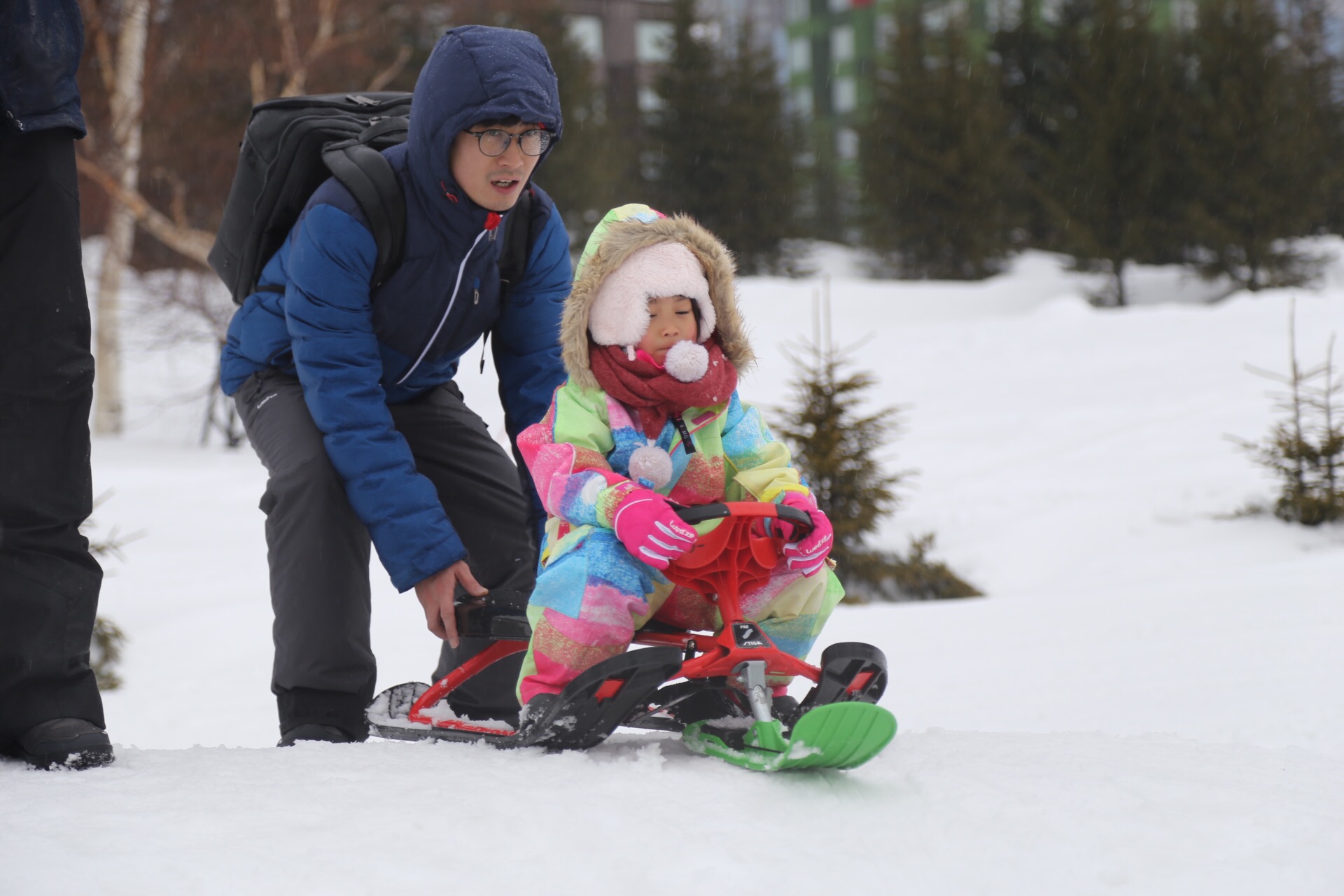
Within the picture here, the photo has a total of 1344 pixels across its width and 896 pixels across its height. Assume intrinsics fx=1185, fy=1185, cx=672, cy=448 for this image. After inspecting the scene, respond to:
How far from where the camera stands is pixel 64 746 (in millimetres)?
2307

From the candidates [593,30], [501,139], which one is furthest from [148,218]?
[593,30]

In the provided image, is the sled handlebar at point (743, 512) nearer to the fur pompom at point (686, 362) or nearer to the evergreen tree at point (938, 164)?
the fur pompom at point (686, 362)

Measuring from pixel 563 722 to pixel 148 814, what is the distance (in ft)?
2.64

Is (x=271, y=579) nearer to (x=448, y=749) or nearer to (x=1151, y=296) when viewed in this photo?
(x=448, y=749)

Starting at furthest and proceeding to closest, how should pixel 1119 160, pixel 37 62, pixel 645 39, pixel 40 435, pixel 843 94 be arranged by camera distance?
pixel 843 94 → pixel 645 39 → pixel 1119 160 → pixel 40 435 → pixel 37 62

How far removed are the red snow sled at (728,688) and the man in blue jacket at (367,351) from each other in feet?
0.83

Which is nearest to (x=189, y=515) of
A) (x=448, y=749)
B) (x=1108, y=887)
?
(x=448, y=749)

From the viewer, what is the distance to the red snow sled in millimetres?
2238

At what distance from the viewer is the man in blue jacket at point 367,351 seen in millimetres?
2836

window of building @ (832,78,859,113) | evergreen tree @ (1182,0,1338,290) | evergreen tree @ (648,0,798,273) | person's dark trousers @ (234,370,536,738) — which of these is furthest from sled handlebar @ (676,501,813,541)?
window of building @ (832,78,859,113)

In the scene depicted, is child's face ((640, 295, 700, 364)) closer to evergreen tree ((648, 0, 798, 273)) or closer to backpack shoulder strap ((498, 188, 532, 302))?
backpack shoulder strap ((498, 188, 532, 302))

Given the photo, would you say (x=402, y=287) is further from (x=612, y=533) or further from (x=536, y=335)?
(x=612, y=533)

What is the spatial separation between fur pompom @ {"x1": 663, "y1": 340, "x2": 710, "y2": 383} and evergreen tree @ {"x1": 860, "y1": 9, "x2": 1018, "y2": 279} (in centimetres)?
1946

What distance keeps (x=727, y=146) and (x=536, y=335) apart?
2132 cm
